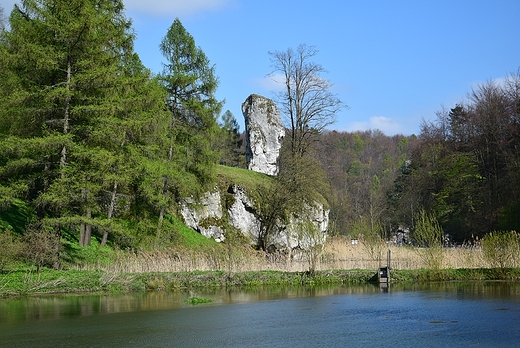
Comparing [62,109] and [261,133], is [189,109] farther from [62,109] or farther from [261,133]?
[261,133]

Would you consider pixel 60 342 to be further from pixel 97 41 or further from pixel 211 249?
pixel 211 249

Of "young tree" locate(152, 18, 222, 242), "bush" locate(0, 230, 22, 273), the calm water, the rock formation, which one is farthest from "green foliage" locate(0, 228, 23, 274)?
the rock formation

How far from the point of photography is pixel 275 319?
1562cm

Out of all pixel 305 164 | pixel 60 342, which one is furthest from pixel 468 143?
pixel 60 342

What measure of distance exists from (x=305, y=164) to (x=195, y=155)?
8.20 meters

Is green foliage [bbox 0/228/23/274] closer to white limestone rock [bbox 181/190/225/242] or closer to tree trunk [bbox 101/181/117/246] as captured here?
tree trunk [bbox 101/181/117/246]

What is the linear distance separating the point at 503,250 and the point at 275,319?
46.9 ft

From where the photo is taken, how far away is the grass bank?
2186cm

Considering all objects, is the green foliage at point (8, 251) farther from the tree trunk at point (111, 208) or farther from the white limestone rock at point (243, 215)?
the white limestone rock at point (243, 215)

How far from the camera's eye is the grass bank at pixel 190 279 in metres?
21.9

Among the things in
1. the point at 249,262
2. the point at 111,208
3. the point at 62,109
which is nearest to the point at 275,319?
the point at 249,262

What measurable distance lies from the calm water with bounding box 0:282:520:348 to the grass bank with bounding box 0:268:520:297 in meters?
1.14

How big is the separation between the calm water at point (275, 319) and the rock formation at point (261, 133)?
93.2 feet

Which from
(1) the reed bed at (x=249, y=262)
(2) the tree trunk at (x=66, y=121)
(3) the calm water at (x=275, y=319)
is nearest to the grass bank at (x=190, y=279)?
(1) the reed bed at (x=249, y=262)
